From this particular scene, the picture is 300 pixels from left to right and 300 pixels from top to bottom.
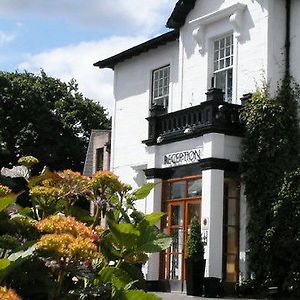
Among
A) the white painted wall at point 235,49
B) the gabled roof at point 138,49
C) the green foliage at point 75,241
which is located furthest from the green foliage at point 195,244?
the green foliage at point 75,241

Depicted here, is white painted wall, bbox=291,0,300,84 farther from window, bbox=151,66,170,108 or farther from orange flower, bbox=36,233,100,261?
orange flower, bbox=36,233,100,261

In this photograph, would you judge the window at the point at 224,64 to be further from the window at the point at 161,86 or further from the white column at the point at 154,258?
the white column at the point at 154,258

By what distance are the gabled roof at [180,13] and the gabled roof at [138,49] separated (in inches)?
14.9

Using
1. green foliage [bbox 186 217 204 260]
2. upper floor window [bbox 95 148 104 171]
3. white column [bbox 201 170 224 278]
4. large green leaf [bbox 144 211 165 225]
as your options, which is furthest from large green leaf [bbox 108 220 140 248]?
upper floor window [bbox 95 148 104 171]

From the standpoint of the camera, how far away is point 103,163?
25469 mm

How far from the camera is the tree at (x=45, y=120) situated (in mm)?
44469

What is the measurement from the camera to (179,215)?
17.4 m

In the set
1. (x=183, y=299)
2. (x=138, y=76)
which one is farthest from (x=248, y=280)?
(x=138, y=76)

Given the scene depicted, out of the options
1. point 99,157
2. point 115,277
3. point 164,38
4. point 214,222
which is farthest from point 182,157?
point 115,277

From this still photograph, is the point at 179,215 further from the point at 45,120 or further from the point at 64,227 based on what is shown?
the point at 45,120

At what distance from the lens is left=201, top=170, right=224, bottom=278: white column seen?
15.5m

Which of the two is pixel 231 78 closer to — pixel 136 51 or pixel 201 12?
pixel 201 12

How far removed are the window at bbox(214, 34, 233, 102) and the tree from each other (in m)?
26.5

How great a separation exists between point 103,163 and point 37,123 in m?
20.6
